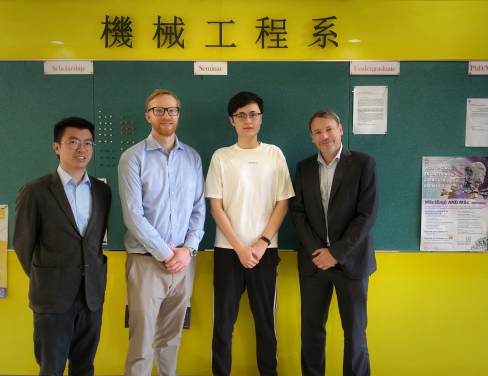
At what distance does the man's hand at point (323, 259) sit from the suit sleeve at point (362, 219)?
4cm

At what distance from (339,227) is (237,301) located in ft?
2.94

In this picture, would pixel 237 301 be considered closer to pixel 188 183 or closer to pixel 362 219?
pixel 188 183

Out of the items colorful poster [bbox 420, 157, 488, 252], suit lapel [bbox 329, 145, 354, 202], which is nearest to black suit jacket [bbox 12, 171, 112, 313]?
suit lapel [bbox 329, 145, 354, 202]

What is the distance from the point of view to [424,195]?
2486 mm

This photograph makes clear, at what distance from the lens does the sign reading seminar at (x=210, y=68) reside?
2.44 metres

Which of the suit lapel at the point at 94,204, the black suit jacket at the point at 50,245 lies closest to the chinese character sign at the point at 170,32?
the suit lapel at the point at 94,204

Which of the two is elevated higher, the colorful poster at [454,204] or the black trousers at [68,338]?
the colorful poster at [454,204]

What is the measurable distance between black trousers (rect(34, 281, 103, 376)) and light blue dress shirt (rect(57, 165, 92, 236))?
36 cm

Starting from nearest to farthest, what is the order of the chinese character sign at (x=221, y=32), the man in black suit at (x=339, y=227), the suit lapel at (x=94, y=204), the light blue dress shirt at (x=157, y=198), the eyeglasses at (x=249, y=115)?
1. the suit lapel at (x=94, y=204)
2. the light blue dress shirt at (x=157, y=198)
3. the man in black suit at (x=339, y=227)
4. the eyeglasses at (x=249, y=115)
5. the chinese character sign at (x=221, y=32)

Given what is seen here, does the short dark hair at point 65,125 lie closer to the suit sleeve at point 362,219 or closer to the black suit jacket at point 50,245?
the black suit jacket at point 50,245

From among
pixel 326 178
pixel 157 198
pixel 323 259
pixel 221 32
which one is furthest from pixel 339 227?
pixel 221 32

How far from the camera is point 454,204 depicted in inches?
97.9

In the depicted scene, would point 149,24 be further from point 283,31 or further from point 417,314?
point 417,314

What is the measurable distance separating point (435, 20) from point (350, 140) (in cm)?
115
